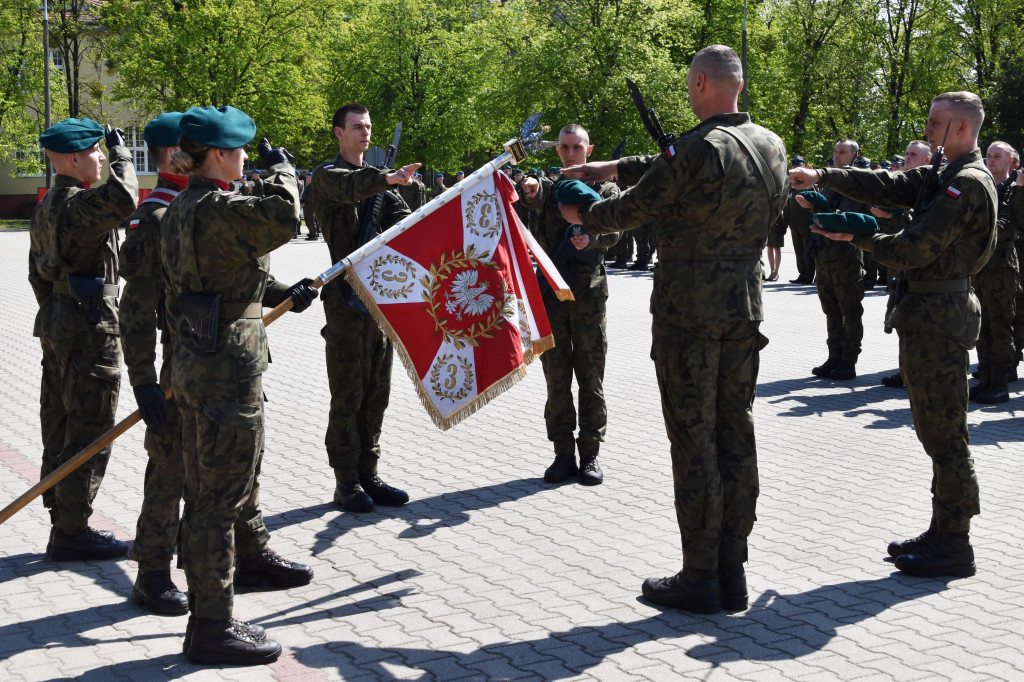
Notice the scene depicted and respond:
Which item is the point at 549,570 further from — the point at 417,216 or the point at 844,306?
the point at 844,306

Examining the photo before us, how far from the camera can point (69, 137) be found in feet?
19.6

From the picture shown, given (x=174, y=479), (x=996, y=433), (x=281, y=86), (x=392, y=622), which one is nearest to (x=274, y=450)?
(x=174, y=479)

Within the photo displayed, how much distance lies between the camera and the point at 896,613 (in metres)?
5.09

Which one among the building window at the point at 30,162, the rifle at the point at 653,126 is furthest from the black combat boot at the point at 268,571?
the building window at the point at 30,162

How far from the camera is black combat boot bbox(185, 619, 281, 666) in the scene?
459 centimetres

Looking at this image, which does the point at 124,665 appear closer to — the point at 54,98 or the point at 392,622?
the point at 392,622

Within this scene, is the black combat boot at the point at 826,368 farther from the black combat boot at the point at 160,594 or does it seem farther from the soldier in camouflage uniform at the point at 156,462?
the black combat boot at the point at 160,594

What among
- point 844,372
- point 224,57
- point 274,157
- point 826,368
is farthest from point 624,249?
point 224,57

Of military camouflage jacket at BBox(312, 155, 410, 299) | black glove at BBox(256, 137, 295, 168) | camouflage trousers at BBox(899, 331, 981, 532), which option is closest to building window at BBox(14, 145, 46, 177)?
military camouflage jacket at BBox(312, 155, 410, 299)

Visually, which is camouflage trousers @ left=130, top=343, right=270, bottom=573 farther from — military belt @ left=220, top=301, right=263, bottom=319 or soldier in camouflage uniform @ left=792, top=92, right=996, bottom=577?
soldier in camouflage uniform @ left=792, top=92, right=996, bottom=577

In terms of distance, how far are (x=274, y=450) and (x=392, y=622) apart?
143 inches

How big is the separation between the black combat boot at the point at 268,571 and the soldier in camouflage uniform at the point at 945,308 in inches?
122

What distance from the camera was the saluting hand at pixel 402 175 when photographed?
19.3 feet

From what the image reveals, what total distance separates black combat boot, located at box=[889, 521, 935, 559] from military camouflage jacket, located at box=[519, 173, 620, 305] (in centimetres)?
273
